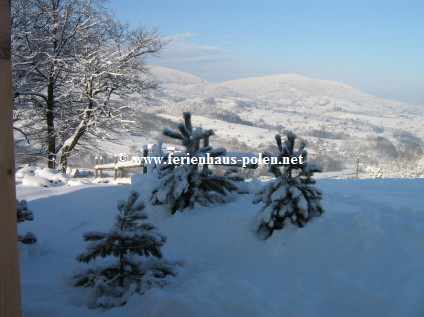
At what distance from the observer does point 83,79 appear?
611 inches

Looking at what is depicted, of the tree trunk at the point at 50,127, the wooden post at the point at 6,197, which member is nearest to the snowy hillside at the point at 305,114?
the tree trunk at the point at 50,127

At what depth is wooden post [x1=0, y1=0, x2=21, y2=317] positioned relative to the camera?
4.30 ft

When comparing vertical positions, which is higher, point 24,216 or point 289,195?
point 289,195

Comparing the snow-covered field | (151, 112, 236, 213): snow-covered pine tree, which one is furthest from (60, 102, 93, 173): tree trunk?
(151, 112, 236, 213): snow-covered pine tree

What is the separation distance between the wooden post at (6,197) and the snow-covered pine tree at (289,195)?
3421mm

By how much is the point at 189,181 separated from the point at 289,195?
6.60ft

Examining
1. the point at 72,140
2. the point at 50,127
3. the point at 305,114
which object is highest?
the point at 305,114

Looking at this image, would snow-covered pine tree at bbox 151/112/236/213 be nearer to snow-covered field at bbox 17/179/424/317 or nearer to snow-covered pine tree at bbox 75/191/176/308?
snow-covered field at bbox 17/179/424/317

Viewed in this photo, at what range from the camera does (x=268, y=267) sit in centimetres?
395

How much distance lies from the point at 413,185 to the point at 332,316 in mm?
6859

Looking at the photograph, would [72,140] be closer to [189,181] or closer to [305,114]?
[189,181]

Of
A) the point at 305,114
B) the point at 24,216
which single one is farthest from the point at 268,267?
the point at 305,114

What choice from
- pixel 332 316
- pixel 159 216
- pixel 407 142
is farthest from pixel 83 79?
pixel 407 142

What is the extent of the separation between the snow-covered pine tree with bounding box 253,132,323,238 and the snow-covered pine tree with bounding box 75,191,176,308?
143 cm
